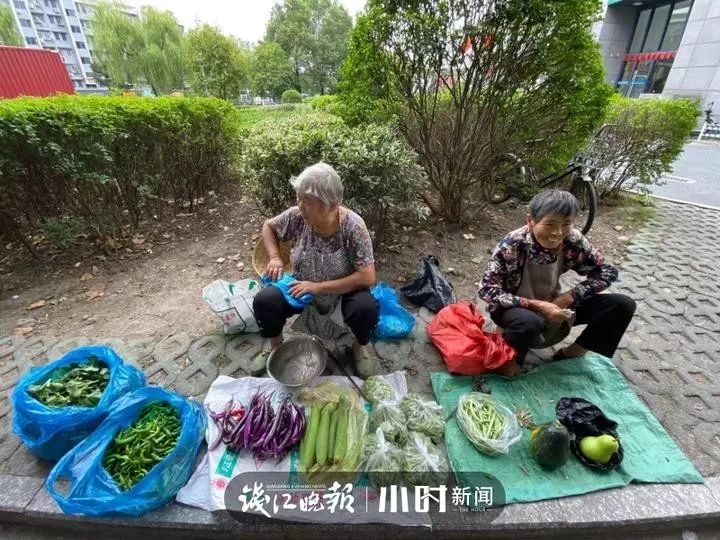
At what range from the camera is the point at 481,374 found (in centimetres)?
255

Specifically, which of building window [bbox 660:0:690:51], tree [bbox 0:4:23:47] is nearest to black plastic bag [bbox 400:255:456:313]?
building window [bbox 660:0:690:51]

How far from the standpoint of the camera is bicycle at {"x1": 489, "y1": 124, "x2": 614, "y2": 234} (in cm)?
489

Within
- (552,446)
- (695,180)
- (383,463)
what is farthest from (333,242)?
(695,180)

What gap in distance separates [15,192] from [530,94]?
5.89m

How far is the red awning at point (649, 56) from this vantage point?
2056cm

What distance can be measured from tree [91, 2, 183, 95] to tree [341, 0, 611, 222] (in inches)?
1247

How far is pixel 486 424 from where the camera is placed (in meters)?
2.08

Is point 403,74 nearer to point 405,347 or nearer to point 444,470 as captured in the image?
point 405,347

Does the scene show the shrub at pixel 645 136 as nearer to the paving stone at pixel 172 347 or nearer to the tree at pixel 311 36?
the paving stone at pixel 172 347

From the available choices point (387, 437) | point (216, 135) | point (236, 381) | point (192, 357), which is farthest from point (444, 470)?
point (216, 135)

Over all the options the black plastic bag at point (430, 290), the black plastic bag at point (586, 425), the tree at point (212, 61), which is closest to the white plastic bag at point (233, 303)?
the black plastic bag at point (430, 290)

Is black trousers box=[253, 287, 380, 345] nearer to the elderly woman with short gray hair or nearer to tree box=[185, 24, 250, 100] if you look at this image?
the elderly woman with short gray hair

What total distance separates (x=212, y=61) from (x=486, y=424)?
2260 centimetres

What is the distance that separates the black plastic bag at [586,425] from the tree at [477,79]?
3.24 m
